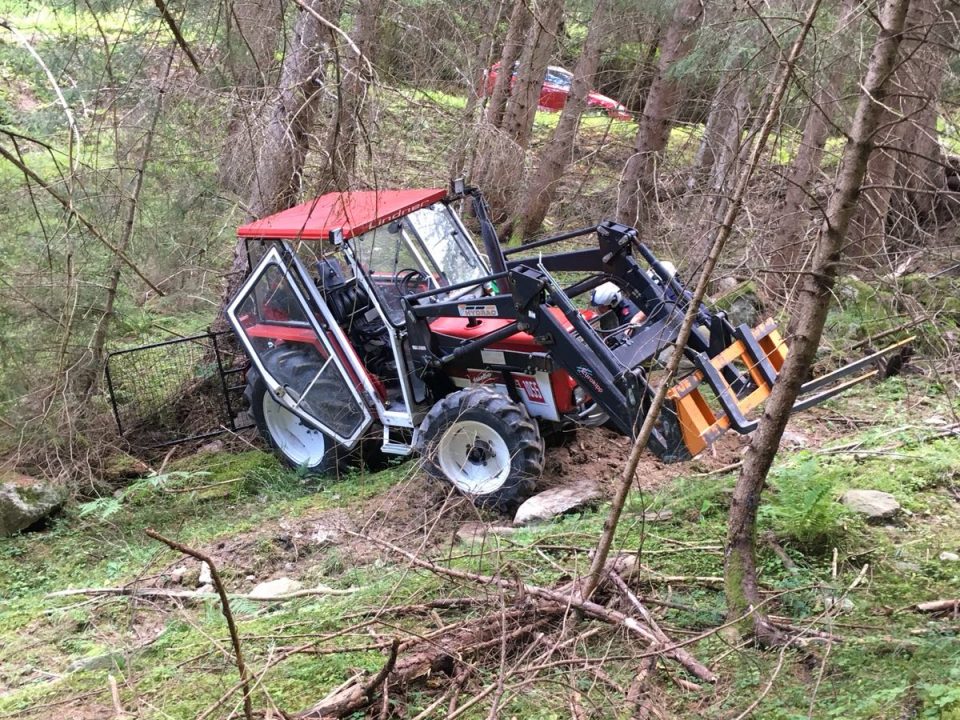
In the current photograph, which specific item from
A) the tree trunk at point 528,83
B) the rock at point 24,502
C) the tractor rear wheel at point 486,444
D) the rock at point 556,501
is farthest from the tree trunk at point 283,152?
the tree trunk at point 528,83

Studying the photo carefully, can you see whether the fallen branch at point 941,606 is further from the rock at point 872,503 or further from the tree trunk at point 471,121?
the tree trunk at point 471,121

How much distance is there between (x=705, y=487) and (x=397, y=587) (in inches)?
91.2

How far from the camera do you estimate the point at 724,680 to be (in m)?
3.54

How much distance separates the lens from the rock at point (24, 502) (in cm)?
699

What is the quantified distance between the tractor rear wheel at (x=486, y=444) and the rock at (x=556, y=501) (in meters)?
0.17

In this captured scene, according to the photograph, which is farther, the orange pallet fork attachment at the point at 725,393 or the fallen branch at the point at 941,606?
the orange pallet fork attachment at the point at 725,393

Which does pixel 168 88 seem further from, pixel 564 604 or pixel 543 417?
pixel 564 604

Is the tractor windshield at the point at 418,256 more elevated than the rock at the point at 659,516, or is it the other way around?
the tractor windshield at the point at 418,256

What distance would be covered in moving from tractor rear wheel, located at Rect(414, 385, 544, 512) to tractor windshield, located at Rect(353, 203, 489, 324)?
3.28ft

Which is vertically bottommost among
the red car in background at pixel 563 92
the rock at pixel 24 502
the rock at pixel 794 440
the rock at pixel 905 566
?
the rock at pixel 24 502

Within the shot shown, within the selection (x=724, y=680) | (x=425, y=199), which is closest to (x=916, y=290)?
(x=425, y=199)

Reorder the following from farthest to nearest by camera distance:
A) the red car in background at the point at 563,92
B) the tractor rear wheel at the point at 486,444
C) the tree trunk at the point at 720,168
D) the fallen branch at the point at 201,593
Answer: the red car in background at the point at 563,92
the tree trunk at the point at 720,168
the tractor rear wheel at the point at 486,444
the fallen branch at the point at 201,593

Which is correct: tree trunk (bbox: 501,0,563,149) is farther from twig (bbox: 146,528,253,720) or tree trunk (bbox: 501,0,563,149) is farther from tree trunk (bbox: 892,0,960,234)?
twig (bbox: 146,528,253,720)

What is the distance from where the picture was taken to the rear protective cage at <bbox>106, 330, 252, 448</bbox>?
853 cm
